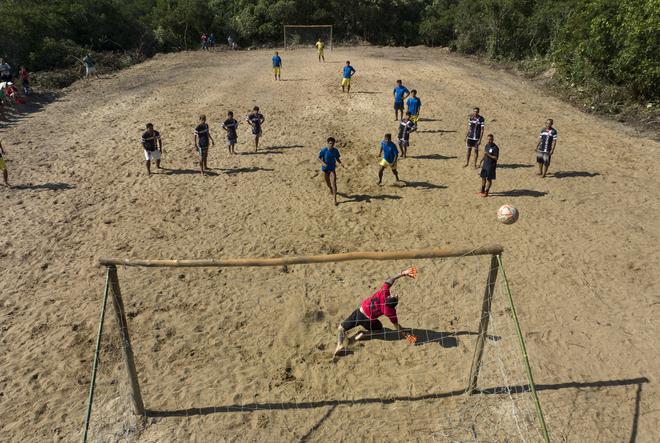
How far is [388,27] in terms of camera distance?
42.2 m

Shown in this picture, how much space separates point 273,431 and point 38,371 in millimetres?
4106

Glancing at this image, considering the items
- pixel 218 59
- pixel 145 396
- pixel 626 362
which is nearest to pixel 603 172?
pixel 626 362

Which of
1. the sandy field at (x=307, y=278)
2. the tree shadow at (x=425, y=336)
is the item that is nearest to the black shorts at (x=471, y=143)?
the sandy field at (x=307, y=278)

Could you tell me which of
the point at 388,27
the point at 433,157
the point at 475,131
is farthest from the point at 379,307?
the point at 388,27

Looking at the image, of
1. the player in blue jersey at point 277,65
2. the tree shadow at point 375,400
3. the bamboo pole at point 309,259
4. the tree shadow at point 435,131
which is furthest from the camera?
the player in blue jersey at point 277,65

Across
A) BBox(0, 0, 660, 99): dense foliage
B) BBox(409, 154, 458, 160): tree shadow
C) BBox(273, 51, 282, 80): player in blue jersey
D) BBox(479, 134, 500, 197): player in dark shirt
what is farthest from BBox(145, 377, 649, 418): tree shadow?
BBox(273, 51, 282, 80): player in blue jersey

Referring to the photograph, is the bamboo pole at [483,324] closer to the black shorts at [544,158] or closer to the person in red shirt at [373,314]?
the person in red shirt at [373,314]

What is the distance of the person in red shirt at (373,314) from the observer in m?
7.64

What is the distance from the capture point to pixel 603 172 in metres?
14.6

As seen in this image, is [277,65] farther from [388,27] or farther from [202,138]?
[388,27]

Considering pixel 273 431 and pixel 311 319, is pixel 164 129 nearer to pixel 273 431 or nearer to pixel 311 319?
pixel 311 319

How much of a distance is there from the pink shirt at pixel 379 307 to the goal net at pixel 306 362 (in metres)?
0.72

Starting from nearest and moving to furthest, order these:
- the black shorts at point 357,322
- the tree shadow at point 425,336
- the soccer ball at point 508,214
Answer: the black shorts at point 357,322 → the tree shadow at point 425,336 → the soccer ball at point 508,214

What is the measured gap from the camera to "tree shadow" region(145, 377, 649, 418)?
700 cm
